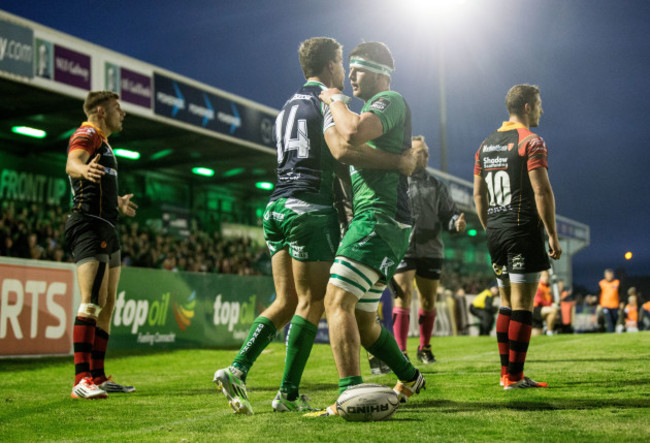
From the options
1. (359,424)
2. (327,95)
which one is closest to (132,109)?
(327,95)

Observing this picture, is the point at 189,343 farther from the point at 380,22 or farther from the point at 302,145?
the point at 380,22

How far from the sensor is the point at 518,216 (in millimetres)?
5512

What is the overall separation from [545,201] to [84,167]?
343cm

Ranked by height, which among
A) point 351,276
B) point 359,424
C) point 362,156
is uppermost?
point 362,156

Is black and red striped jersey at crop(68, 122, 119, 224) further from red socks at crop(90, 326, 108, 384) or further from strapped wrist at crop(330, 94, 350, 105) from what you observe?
strapped wrist at crop(330, 94, 350, 105)

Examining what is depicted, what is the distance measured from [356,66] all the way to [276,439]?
216 cm

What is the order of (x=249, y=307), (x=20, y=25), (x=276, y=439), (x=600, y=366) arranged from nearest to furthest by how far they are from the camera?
1. (x=276, y=439)
2. (x=600, y=366)
3. (x=20, y=25)
4. (x=249, y=307)

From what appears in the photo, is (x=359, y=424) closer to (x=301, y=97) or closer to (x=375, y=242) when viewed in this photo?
(x=375, y=242)

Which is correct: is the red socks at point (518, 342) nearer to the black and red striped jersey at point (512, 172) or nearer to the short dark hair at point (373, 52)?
the black and red striped jersey at point (512, 172)

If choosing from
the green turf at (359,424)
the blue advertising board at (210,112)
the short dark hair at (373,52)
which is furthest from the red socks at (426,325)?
the blue advertising board at (210,112)

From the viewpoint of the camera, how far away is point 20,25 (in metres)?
12.9

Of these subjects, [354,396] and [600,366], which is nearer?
[354,396]

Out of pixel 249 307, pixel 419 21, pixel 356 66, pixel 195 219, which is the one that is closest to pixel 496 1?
pixel 419 21

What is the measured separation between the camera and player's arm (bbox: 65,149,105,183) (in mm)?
5363
